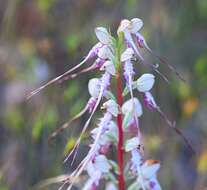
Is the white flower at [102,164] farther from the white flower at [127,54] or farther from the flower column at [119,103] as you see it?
the white flower at [127,54]

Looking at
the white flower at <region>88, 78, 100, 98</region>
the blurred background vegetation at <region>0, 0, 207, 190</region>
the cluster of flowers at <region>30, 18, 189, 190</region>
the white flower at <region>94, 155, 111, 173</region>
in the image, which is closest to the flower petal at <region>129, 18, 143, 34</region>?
the cluster of flowers at <region>30, 18, 189, 190</region>

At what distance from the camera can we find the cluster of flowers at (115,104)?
1455 millimetres

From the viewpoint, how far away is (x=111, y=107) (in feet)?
4.85

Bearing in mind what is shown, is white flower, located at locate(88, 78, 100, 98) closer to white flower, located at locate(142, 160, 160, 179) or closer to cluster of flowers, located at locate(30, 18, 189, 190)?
cluster of flowers, located at locate(30, 18, 189, 190)

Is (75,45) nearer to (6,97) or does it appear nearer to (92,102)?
(6,97)

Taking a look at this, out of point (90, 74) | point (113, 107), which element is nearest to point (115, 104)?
point (113, 107)

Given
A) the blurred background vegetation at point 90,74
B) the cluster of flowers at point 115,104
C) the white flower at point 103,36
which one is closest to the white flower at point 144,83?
the cluster of flowers at point 115,104

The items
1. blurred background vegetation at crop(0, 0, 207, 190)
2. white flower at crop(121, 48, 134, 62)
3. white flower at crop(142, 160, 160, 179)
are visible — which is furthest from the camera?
blurred background vegetation at crop(0, 0, 207, 190)

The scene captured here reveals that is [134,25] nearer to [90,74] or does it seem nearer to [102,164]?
[102,164]

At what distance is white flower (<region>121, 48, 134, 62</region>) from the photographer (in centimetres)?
144

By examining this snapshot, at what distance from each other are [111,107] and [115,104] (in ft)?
0.04

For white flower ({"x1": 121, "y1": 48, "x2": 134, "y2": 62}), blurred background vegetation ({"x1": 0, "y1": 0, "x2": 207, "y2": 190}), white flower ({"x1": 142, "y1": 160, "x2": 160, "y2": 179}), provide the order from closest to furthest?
1. white flower ({"x1": 121, "y1": 48, "x2": 134, "y2": 62})
2. white flower ({"x1": 142, "y1": 160, "x2": 160, "y2": 179})
3. blurred background vegetation ({"x1": 0, "y1": 0, "x2": 207, "y2": 190})

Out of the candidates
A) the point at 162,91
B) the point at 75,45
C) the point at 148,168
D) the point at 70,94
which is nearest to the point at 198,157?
the point at 162,91

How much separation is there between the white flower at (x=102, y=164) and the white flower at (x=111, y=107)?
10 cm
